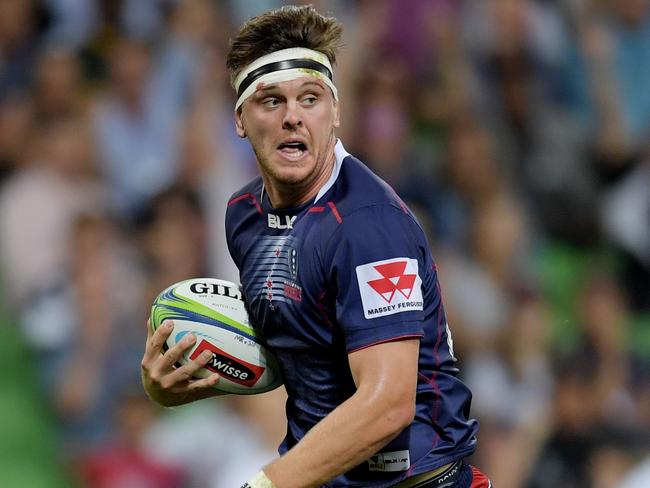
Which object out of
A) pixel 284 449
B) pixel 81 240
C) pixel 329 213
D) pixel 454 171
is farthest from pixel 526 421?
pixel 329 213

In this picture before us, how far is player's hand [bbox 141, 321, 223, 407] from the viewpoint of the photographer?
11.6ft

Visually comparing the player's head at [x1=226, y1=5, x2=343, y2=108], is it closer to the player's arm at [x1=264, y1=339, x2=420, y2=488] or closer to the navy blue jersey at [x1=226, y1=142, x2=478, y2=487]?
the navy blue jersey at [x1=226, y1=142, x2=478, y2=487]

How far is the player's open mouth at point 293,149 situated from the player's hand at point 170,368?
2.21ft

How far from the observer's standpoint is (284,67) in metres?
3.33

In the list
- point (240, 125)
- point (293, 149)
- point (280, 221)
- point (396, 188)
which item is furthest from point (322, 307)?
point (396, 188)

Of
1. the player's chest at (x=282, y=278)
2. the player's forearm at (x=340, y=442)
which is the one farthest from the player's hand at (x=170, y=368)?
the player's forearm at (x=340, y=442)

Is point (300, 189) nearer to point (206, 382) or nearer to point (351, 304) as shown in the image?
point (351, 304)

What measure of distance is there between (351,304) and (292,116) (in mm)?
597

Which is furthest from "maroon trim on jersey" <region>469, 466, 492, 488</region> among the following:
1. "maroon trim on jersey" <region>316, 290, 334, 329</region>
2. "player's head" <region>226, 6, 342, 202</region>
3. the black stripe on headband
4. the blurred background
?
the blurred background

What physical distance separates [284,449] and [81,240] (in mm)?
3354

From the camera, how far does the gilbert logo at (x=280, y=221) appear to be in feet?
11.1

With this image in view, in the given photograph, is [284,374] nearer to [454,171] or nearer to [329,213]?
[329,213]

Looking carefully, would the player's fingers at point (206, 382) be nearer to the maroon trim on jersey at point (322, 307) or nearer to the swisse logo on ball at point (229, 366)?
the swisse logo on ball at point (229, 366)

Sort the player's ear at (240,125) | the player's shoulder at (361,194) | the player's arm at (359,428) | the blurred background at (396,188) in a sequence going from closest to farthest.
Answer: the player's arm at (359,428), the player's shoulder at (361,194), the player's ear at (240,125), the blurred background at (396,188)
